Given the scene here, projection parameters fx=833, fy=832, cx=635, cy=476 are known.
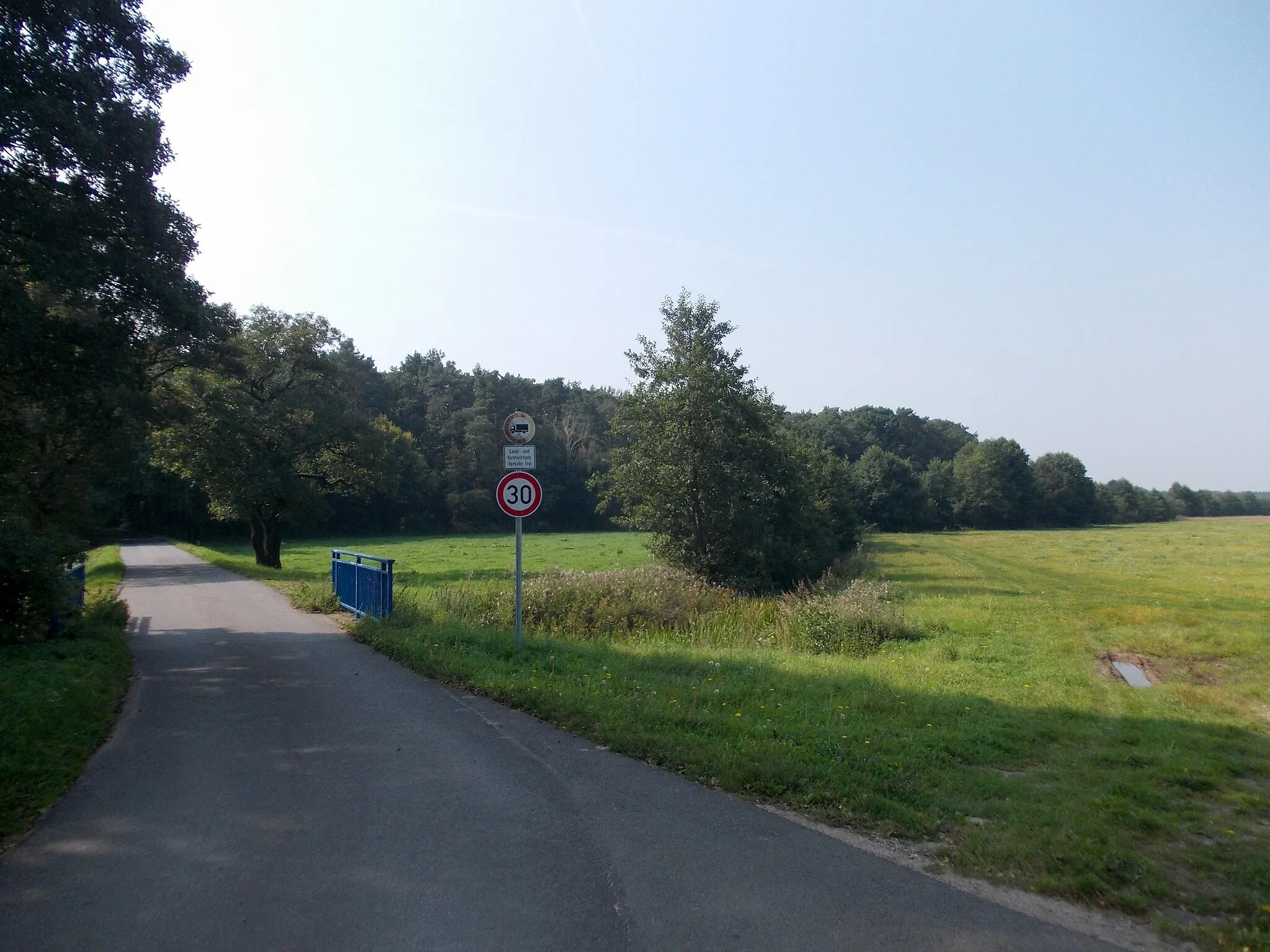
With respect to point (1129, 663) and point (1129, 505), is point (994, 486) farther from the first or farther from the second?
point (1129, 663)

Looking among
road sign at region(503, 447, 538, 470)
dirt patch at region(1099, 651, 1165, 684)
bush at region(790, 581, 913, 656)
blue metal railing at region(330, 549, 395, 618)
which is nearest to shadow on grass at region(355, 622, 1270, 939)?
road sign at region(503, 447, 538, 470)

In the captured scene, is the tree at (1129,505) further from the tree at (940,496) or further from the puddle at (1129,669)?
the puddle at (1129,669)

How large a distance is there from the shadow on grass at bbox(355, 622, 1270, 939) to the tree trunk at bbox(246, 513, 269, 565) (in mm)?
25988

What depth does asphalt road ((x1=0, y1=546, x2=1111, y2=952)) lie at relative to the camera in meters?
3.89

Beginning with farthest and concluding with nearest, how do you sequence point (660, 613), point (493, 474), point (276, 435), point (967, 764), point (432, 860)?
point (493, 474) < point (276, 435) < point (660, 613) < point (967, 764) < point (432, 860)

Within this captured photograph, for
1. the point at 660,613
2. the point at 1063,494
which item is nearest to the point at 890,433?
the point at 1063,494

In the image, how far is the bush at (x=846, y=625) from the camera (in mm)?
13961

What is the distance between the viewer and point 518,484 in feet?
36.9

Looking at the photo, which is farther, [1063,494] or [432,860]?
[1063,494]

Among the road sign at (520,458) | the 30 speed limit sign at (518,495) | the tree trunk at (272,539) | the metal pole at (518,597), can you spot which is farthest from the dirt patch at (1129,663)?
the tree trunk at (272,539)

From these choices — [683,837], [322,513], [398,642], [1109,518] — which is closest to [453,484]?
[322,513]

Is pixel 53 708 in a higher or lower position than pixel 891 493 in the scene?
lower

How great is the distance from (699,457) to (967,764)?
18191mm

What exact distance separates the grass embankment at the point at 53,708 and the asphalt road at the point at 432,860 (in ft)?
0.65
